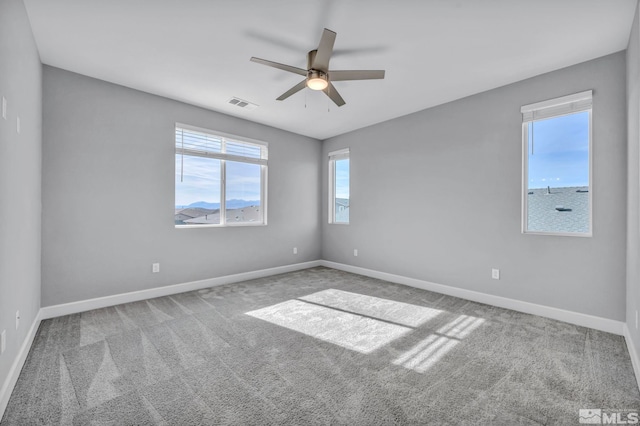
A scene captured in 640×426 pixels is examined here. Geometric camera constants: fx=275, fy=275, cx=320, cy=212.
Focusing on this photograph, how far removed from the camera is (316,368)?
204 cm

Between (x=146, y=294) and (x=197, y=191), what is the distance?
154 cm

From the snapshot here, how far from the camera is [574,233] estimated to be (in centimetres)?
287

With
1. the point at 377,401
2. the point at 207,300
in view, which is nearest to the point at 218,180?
the point at 207,300

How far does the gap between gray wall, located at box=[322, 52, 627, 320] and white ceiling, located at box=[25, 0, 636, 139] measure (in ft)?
1.15

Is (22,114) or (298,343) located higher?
(22,114)

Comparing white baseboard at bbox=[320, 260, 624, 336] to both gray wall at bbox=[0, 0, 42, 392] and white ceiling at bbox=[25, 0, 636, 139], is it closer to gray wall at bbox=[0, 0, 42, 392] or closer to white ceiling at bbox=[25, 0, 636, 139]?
white ceiling at bbox=[25, 0, 636, 139]

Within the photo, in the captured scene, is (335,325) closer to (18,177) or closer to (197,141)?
(18,177)

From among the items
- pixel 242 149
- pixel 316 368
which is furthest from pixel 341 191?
pixel 316 368

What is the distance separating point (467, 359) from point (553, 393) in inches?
20.6

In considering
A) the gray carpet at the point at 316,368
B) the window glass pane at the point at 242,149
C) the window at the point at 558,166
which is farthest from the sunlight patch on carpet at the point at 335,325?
the window glass pane at the point at 242,149

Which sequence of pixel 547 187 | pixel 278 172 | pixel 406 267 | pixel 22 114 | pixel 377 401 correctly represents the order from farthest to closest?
pixel 278 172 → pixel 406 267 → pixel 547 187 → pixel 22 114 → pixel 377 401

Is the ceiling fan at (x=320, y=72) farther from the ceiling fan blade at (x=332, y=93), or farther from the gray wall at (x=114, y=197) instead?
the gray wall at (x=114, y=197)

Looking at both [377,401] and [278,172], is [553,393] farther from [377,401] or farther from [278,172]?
[278,172]

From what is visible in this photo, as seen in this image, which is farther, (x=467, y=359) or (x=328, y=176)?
(x=328, y=176)
